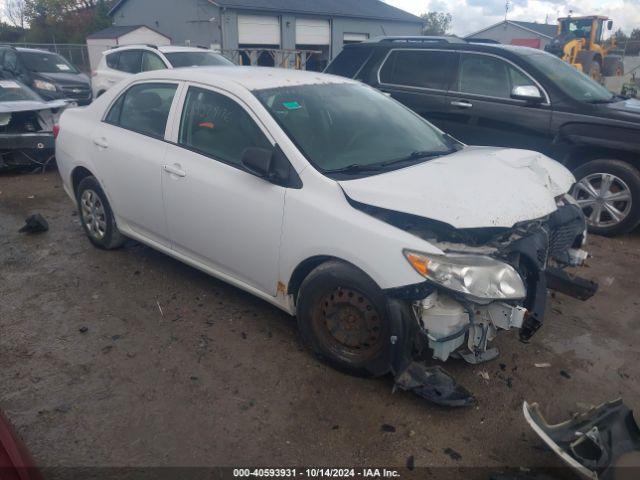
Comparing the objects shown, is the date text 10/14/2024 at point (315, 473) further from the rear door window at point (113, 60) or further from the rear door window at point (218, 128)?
the rear door window at point (113, 60)

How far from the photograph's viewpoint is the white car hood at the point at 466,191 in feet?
9.32

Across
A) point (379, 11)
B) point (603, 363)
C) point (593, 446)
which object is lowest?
point (603, 363)

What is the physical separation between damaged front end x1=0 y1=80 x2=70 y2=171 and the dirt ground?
382 centimetres

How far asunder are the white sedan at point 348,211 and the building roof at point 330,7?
2146 centimetres

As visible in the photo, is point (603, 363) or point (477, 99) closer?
point (603, 363)

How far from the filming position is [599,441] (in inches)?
92.7

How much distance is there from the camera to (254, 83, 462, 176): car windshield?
336 centimetres

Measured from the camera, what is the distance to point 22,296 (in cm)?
422

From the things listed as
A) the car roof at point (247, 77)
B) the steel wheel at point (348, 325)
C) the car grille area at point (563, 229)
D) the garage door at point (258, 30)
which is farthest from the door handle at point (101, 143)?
the garage door at point (258, 30)

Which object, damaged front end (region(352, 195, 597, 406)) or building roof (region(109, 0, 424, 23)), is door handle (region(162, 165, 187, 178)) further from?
building roof (region(109, 0, 424, 23))

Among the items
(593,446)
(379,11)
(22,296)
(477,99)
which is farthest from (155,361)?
(379,11)

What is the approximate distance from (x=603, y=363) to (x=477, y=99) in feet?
11.9

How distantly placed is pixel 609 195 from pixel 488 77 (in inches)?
75.0

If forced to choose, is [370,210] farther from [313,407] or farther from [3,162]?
[3,162]
